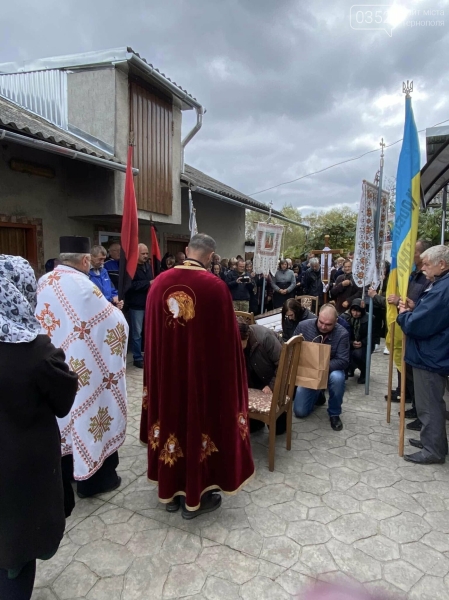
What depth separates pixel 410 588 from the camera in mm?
1995

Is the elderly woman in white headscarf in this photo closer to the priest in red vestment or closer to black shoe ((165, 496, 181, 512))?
the priest in red vestment

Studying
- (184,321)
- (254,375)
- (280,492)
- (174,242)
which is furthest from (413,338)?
(174,242)

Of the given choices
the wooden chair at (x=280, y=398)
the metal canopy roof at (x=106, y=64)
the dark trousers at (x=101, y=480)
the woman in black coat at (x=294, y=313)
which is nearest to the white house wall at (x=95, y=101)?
the metal canopy roof at (x=106, y=64)

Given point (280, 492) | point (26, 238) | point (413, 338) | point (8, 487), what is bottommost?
point (280, 492)

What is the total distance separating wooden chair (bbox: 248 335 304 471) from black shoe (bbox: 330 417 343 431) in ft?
2.24

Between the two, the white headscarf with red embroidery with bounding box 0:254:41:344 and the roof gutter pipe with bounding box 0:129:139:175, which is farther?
the roof gutter pipe with bounding box 0:129:139:175

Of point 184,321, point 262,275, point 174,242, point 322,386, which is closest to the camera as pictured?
point 184,321

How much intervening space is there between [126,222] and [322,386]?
8.64 ft

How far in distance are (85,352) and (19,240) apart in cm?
425

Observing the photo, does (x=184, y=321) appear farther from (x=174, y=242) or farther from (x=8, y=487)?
(x=174, y=242)

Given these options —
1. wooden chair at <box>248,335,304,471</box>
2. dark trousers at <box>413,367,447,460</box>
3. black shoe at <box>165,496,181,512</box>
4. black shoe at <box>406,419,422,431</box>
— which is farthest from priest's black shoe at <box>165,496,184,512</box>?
black shoe at <box>406,419,422,431</box>

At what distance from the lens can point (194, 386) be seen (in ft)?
7.67

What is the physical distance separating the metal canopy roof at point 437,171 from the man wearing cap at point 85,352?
409 cm

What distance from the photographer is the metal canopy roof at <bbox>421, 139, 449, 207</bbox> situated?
4.63 metres
